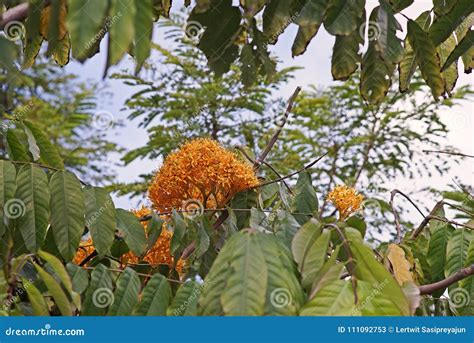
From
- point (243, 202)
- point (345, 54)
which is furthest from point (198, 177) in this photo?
point (345, 54)

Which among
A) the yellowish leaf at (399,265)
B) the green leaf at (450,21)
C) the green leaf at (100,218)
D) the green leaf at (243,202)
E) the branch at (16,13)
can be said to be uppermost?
the green leaf at (450,21)

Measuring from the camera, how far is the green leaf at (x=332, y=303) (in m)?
0.89

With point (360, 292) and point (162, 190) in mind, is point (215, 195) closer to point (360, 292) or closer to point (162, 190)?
point (162, 190)

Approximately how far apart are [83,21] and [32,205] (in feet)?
2.10

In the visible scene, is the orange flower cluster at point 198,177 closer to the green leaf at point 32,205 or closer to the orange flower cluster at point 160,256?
the orange flower cluster at point 160,256

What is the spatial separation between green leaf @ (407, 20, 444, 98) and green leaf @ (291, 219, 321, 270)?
81 cm

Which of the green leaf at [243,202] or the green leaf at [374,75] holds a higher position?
the green leaf at [374,75]

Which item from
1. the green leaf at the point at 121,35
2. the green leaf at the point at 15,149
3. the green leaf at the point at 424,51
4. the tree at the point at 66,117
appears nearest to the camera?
the green leaf at the point at 121,35

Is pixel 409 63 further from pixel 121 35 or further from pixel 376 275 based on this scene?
pixel 121 35

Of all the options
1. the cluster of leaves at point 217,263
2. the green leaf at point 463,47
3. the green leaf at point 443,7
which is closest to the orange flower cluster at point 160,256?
the cluster of leaves at point 217,263

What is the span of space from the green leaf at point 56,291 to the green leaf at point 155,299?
4.1 inches

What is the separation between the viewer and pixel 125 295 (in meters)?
1.06

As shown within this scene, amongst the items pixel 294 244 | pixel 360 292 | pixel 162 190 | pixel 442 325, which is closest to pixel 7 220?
pixel 162 190

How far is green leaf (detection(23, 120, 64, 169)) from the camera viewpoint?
148cm
